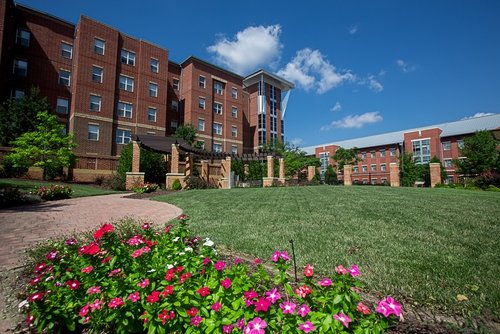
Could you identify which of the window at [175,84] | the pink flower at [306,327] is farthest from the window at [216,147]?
the pink flower at [306,327]

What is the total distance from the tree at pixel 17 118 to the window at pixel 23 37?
7186 millimetres

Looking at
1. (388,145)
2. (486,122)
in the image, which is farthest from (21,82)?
(486,122)

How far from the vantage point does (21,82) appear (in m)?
24.4

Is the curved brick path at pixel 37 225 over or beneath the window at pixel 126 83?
beneath

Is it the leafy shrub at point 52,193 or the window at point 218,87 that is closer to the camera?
the leafy shrub at point 52,193

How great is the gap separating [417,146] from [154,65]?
162 ft

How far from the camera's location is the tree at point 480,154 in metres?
28.0

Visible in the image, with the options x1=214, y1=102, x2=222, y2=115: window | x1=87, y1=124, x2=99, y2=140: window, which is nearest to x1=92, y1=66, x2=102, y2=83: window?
x1=87, y1=124, x2=99, y2=140: window

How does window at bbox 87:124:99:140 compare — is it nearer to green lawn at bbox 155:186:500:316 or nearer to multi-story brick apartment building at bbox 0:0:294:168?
multi-story brick apartment building at bbox 0:0:294:168

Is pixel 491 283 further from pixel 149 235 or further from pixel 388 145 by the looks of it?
pixel 388 145

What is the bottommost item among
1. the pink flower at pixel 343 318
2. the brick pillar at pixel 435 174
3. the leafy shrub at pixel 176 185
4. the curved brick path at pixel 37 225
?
the curved brick path at pixel 37 225

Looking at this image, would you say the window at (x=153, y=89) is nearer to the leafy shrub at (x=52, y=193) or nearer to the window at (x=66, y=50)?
the window at (x=66, y=50)

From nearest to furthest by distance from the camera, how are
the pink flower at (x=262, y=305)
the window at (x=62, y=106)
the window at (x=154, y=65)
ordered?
the pink flower at (x=262, y=305), the window at (x=62, y=106), the window at (x=154, y=65)

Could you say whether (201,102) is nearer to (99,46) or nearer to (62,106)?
(99,46)
